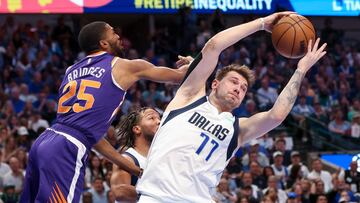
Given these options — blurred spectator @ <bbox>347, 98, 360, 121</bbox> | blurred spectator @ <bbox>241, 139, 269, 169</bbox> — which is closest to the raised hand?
blurred spectator @ <bbox>241, 139, 269, 169</bbox>

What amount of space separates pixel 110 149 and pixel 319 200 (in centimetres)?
701


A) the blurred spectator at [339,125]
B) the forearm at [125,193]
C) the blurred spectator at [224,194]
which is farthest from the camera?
the blurred spectator at [339,125]

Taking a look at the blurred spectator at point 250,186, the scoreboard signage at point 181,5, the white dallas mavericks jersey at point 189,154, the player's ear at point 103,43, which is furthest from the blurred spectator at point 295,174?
the white dallas mavericks jersey at point 189,154

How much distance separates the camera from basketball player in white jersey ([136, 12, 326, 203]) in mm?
5340

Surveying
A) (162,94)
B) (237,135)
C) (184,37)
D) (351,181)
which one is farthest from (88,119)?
(184,37)

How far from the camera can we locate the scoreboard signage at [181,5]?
15.8m

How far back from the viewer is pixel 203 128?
17.8ft

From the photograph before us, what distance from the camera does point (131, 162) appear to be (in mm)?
6266

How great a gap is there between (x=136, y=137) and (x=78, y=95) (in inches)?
35.7

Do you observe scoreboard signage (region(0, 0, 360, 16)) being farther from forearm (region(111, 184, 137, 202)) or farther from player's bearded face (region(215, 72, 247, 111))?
player's bearded face (region(215, 72, 247, 111))

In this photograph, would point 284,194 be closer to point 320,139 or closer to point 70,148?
point 320,139

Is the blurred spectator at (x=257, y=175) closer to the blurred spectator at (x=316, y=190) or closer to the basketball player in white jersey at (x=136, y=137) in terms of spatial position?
the blurred spectator at (x=316, y=190)

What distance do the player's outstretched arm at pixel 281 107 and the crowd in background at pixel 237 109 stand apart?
6059 millimetres

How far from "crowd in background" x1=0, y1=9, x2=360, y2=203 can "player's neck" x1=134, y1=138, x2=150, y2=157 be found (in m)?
4.97
